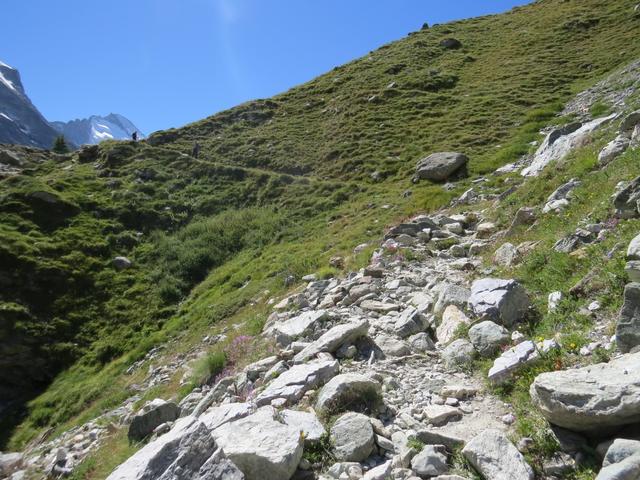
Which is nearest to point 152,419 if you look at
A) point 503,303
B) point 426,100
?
point 503,303

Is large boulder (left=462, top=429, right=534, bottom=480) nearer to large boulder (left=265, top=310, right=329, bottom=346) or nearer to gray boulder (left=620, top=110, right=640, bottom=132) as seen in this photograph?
large boulder (left=265, top=310, right=329, bottom=346)

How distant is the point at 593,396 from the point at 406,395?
2.90m

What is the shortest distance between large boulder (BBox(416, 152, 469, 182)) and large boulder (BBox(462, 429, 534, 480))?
2394 centimetres

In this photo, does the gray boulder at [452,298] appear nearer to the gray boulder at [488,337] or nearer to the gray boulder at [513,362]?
the gray boulder at [488,337]

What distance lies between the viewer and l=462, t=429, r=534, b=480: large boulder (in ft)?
14.4

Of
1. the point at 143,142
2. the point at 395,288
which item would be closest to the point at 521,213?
the point at 395,288

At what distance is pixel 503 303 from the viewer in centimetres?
784

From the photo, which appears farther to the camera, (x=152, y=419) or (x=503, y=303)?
(x=152, y=419)

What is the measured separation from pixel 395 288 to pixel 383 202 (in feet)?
50.5

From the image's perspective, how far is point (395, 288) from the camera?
11719mm

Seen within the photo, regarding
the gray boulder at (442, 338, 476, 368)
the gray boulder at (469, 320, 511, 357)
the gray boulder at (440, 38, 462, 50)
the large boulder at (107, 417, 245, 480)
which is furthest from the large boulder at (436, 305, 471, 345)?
the gray boulder at (440, 38, 462, 50)

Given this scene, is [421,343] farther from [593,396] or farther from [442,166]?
[442,166]

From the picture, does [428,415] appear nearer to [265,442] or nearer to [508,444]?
[508,444]

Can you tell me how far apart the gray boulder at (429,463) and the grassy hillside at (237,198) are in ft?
29.5
